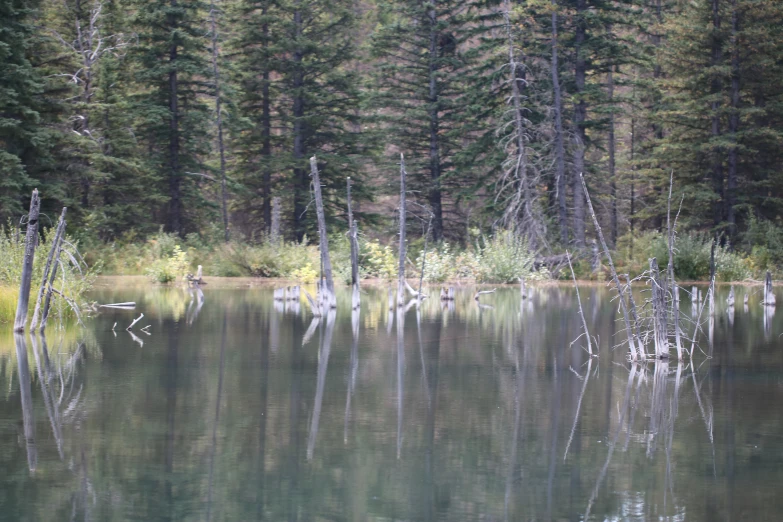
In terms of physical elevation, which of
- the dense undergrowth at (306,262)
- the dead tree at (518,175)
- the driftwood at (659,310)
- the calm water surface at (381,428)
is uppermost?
the dead tree at (518,175)

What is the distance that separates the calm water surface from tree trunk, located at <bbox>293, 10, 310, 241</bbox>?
25.8 m

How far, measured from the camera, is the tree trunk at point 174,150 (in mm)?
40562

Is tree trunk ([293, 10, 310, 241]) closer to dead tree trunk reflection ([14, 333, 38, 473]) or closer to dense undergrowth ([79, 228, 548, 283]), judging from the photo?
dense undergrowth ([79, 228, 548, 283])

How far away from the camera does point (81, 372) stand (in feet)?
42.5

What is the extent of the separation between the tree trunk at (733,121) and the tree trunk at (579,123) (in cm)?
524

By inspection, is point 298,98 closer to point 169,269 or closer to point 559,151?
point 559,151

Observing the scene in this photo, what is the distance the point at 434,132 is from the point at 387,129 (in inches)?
80.3

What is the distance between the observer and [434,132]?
1697 inches

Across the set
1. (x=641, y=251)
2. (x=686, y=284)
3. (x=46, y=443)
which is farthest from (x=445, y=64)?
(x=46, y=443)

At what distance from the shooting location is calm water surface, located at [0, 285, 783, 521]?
7.16m

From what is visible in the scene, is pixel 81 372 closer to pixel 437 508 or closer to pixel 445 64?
pixel 437 508

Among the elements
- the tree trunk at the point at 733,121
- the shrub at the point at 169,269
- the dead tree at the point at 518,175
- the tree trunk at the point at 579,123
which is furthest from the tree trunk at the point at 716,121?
the shrub at the point at 169,269

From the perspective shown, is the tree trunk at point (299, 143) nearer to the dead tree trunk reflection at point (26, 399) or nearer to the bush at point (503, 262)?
the bush at point (503, 262)

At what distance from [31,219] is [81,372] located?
376 centimetres
